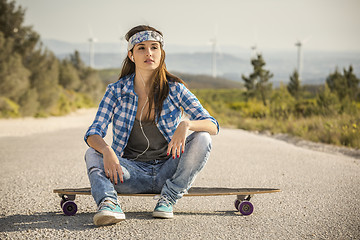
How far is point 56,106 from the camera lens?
70.4 ft

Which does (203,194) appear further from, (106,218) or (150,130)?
(106,218)

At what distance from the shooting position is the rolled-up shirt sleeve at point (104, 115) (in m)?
3.35

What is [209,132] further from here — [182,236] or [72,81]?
[72,81]

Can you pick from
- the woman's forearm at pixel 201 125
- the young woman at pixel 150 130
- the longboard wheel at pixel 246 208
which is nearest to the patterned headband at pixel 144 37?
the young woman at pixel 150 130

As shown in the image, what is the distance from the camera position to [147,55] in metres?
3.51

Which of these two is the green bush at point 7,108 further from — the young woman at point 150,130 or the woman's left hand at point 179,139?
the woman's left hand at point 179,139

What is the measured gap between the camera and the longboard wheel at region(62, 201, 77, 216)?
11.3ft

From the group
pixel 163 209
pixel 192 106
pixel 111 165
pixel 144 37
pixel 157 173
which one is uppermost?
pixel 144 37

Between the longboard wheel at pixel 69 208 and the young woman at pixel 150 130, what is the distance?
416 millimetres

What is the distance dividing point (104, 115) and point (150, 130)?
16.4 inches

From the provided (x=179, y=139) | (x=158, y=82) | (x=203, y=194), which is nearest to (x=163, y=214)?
(x=203, y=194)

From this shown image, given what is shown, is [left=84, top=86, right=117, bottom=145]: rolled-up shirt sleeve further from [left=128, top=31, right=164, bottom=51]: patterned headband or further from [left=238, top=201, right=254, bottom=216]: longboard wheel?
[left=238, top=201, right=254, bottom=216]: longboard wheel

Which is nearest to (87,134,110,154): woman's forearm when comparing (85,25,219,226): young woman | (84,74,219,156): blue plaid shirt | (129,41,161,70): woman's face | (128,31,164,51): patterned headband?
(85,25,219,226): young woman

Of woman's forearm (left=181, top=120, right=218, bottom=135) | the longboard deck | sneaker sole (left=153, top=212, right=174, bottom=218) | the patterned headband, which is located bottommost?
sneaker sole (left=153, top=212, right=174, bottom=218)
